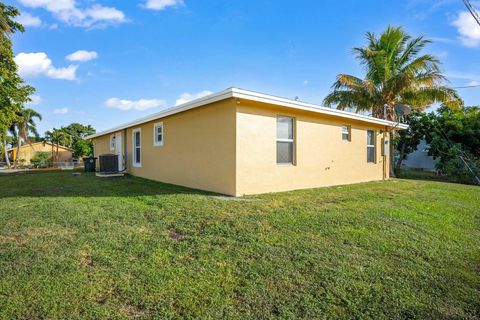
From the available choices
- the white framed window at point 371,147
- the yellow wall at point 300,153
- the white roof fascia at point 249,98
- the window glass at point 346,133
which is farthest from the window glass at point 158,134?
the white framed window at point 371,147

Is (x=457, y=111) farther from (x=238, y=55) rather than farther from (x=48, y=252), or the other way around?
(x=48, y=252)

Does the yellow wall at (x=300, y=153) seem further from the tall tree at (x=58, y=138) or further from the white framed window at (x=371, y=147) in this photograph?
the tall tree at (x=58, y=138)

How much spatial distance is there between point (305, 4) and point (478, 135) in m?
11.5

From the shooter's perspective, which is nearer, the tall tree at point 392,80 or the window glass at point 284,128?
the window glass at point 284,128

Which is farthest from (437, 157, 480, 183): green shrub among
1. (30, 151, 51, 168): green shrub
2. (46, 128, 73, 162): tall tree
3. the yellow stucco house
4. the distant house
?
(46, 128, 73, 162): tall tree

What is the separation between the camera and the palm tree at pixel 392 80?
1403cm

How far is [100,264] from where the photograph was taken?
3.10 meters

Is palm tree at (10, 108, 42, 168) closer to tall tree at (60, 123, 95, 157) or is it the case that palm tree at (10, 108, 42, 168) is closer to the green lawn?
tall tree at (60, 123, 95, 157)

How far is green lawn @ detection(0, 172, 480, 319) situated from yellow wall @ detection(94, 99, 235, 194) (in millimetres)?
1620

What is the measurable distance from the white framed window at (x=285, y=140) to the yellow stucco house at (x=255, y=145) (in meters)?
0.03

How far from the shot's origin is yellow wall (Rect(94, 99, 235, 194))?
277 inches

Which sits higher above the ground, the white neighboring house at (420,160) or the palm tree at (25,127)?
the palm tree at (25,127)

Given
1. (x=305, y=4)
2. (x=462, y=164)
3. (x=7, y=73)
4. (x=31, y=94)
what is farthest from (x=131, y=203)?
(x=462, y=164)

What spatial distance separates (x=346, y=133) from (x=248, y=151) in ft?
16.8
